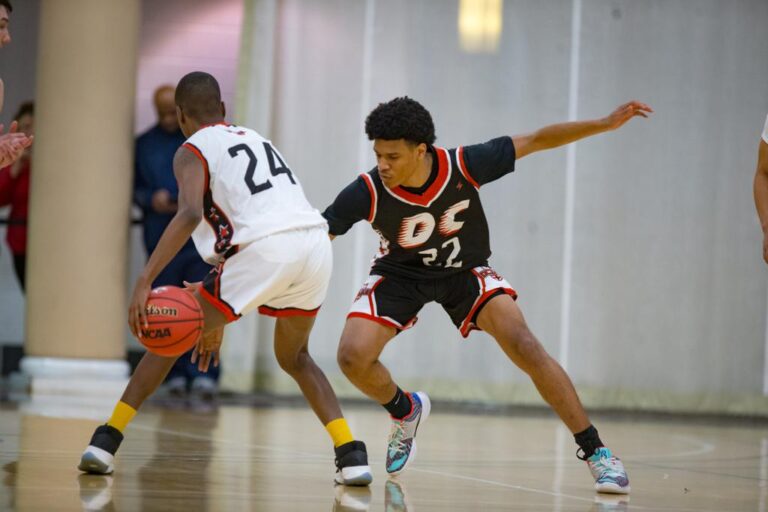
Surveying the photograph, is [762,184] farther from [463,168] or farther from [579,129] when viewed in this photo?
Result: [463,168]

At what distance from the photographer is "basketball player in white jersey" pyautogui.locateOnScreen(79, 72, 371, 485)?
152 inches

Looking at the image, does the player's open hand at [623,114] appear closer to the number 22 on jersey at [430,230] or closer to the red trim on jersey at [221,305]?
the number 22 on jersey at [430,230]

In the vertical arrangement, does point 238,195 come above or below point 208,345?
above

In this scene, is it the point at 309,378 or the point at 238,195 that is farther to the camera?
the point at 309,378

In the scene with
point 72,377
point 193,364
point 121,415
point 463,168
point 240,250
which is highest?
point 463,168

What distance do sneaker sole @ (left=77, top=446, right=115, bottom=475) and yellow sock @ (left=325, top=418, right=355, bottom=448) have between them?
73cm

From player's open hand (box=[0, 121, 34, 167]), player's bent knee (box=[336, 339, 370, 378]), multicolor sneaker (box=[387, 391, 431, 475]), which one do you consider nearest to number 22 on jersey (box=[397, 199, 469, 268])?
player's bent knee (box=[336, 339, 370, 378])

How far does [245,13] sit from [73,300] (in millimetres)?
2386

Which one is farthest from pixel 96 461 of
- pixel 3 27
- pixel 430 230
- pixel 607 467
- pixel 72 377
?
pixel 72 377

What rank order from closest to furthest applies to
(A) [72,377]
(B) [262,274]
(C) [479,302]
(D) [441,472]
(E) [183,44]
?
(B) [262,274], (C) [479,302], (D) [441,472], (A) [72,377], (E) [183,44]

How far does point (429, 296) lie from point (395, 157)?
68 centimetres

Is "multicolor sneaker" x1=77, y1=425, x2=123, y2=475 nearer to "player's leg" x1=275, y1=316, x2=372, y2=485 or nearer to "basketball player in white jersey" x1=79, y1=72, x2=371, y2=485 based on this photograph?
"basketball player in white jersey" x1=79, y1=72, x2=371, y2=485

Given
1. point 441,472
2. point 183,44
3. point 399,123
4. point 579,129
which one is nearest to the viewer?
point 399,123

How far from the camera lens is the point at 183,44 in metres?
10.0
